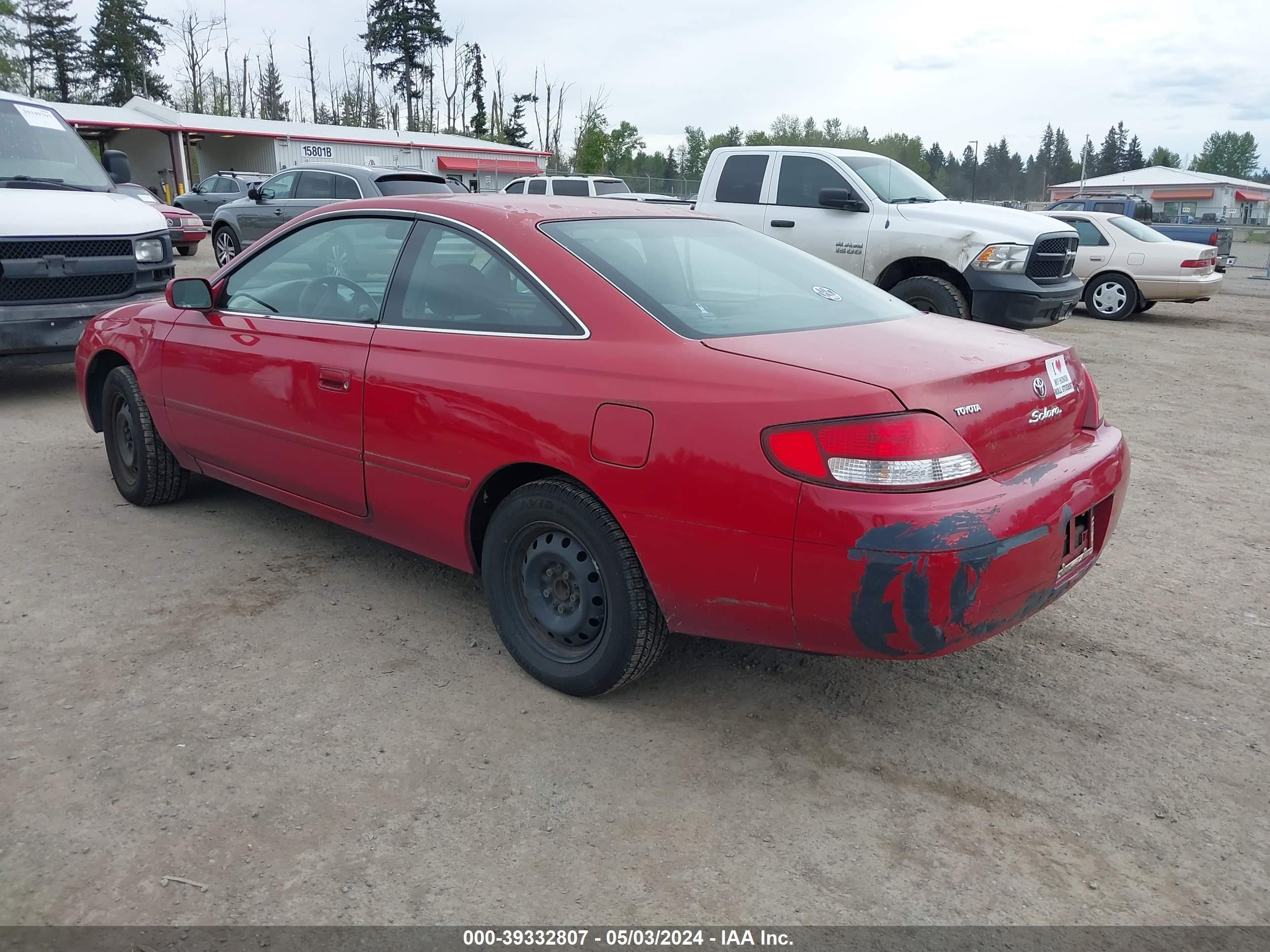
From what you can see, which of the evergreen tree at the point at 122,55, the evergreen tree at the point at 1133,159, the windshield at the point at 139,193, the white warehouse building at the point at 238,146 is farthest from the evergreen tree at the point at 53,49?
the evergreen tree at the point at 1133,159

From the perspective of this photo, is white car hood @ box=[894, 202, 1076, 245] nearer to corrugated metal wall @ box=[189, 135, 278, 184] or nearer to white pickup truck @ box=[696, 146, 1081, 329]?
white pickup truck @ box=[696, 146, 1081, 329]

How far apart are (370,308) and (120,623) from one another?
1.47 metres

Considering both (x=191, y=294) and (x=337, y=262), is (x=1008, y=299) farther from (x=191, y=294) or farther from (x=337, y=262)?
(x=191, y=294)

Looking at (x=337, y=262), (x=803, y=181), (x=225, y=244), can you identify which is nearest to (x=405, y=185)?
(x=225, y=244)

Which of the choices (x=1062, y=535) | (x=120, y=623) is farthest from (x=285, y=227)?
(x=1062, y=535)

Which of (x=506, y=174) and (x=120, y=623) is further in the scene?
(x=506, y=174)

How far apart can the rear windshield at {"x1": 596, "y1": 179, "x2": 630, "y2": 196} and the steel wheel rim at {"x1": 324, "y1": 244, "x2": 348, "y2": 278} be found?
1488 centimetres

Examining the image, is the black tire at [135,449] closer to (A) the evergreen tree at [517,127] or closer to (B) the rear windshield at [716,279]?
(B) the rear windshield at [716,279]

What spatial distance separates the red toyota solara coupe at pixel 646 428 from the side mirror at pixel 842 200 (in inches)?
225

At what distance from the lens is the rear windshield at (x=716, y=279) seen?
3061 millimetres

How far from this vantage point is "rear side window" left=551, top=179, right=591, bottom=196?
18.8 m

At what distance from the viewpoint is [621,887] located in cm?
229

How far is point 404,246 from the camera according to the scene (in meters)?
3.60

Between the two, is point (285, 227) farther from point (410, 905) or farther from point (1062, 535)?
point (1062, 535)
